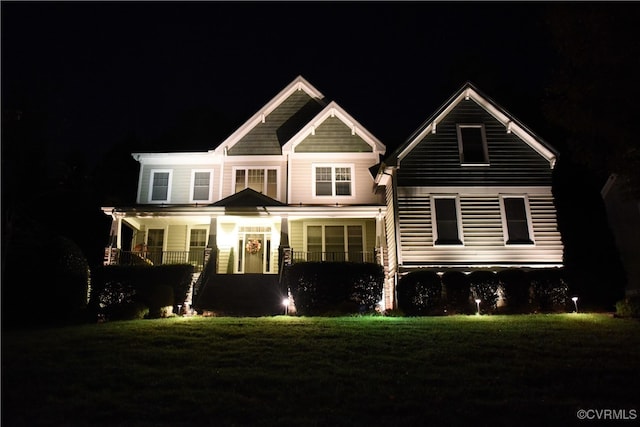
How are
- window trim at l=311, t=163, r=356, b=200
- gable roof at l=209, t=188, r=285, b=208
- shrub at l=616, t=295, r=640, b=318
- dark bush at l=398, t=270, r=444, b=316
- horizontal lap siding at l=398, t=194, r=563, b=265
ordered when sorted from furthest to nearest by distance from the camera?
window trim at l=311, t=163, r=356, b=200, gable roof at l=209, t=188, r=285, b=208, horizontal lap siding at l=398, t=194, r=563, b=265, dark bush at l=398, t=270, r=444, b=316, shrub at l=616, t=295, r=640, b=318

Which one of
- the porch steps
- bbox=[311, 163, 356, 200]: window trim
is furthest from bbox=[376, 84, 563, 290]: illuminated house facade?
the porch steps

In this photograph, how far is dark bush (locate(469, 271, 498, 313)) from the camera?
15398 mm

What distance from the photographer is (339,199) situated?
2108 cm

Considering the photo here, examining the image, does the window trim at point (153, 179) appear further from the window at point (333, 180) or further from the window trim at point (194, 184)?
the window at point (333, 180)

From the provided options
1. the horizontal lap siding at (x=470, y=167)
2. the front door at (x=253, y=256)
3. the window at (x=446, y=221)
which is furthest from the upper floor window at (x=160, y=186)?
the window at (x=446, y=221)

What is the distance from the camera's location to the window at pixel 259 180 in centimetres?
2166

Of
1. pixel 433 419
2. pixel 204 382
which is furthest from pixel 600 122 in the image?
pixel 204 382

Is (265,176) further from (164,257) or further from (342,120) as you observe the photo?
(164,257)

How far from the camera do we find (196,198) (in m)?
21.6

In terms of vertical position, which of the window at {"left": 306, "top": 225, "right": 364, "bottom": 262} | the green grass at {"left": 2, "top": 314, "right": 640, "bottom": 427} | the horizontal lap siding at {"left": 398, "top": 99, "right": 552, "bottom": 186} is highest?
the horizontal lap siding at {"left": 398, "top": 99, "right": 552, "bottom": 186}

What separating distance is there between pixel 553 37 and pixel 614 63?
67.8 inches

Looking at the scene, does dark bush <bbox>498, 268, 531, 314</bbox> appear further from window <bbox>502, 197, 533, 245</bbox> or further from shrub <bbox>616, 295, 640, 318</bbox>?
shrub <bbox>616, 295, 640, 318</bbox>

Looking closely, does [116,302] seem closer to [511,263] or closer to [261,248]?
[261,248]

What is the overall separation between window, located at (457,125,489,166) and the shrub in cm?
692
